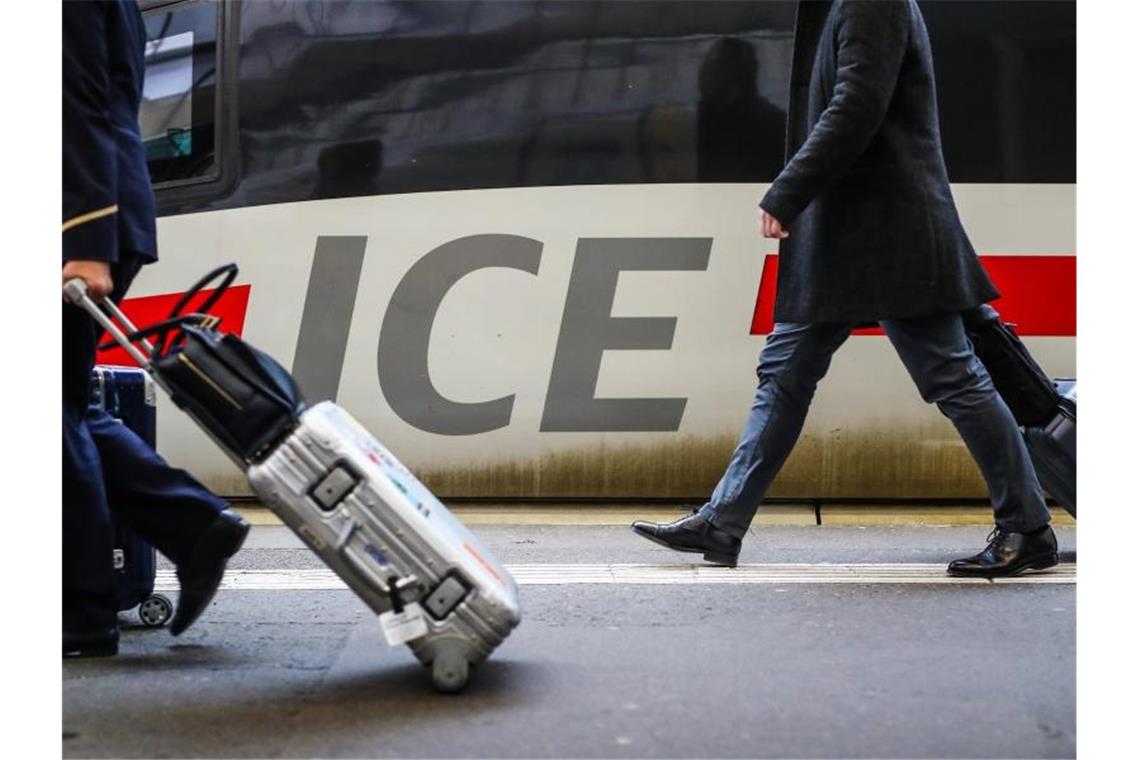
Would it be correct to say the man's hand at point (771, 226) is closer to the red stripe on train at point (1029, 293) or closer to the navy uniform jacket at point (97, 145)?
the red stripe on train at point (1029, 293)

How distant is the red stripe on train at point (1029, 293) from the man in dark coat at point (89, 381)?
246 cm

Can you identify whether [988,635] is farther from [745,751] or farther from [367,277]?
[367,277]

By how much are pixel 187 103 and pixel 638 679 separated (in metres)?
3.20

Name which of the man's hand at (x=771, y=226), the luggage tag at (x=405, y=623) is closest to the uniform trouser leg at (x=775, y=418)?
the man's hand at (x=771, y=226)

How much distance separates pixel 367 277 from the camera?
5129mm

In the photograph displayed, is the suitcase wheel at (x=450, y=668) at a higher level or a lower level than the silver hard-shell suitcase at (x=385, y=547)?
lower

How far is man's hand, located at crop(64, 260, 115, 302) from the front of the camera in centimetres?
284

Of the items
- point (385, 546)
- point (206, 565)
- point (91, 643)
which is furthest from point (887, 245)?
point (91, 643)

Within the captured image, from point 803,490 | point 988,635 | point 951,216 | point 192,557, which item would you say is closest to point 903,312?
point 951,216

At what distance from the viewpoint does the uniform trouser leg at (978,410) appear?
3836mm

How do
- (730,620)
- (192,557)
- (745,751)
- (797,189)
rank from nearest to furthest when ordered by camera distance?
1. (745,751)
2. (192,557)
3. (730,620)
4. (797,189)

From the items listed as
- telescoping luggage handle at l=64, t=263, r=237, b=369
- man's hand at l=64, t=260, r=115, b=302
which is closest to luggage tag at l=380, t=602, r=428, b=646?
telescoping luggage handle at l=64, t=263, r=237, b=369

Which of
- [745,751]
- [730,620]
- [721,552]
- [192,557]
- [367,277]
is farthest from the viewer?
[367,277]

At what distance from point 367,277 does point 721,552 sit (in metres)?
1.74
